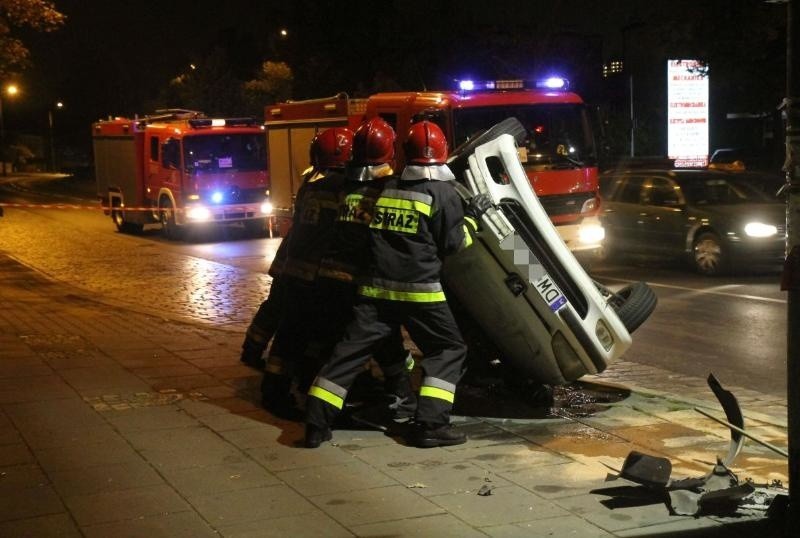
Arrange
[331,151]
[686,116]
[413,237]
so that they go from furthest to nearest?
1. [686,116]
2. [331,151]
3. [413,237]

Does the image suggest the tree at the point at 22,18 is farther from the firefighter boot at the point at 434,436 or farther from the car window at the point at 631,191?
the firefighter boot at the point at 434,436

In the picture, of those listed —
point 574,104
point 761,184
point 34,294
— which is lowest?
point 34,294

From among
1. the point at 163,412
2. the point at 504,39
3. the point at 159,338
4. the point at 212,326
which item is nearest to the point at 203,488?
the point at 163,412

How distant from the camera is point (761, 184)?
624 inches

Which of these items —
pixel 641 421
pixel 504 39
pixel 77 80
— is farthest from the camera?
pixel 77 80

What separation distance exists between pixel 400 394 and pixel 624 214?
34.5ft

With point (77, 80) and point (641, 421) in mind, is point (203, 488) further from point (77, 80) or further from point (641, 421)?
point (77, 80)

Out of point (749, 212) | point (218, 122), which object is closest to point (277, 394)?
point (749, 212)

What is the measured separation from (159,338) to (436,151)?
4.85m

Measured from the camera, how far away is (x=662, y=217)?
15992 mm

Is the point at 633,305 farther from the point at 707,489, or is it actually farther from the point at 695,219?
the point at 695,219

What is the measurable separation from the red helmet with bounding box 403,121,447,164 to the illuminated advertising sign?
2361cm

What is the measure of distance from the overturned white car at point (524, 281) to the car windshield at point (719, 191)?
31.8ft

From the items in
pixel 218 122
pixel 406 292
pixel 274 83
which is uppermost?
pixel 274 83
